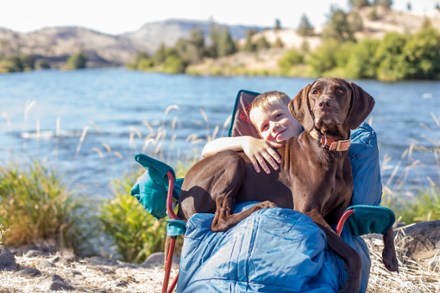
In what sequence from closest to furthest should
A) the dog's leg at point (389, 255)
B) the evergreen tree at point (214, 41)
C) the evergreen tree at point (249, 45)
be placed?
the dog's leg at point (389, 255), the evergreen tree at point (249, 45), the evergreen tree at point (214, 41)

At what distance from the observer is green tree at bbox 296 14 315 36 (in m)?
79.4

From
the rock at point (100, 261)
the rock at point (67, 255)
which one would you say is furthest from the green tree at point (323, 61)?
the rock at point (100, 261)

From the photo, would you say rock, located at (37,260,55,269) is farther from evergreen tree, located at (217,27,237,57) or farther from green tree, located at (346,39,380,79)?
evergreen tree, located at (217,27,237,57)

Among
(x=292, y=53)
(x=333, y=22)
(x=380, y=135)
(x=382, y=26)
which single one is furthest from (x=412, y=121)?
(x=382, y=26)

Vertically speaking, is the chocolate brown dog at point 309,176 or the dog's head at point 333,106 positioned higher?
the dog's head at point 333,106

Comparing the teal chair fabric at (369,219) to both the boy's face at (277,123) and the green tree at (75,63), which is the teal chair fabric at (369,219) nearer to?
the boy's face at (277,123)

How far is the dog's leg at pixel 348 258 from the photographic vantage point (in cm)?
287

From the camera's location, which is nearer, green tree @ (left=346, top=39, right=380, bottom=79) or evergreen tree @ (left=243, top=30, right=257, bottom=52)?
green tree @ (left=346, top=39, right=380, bottom=79)

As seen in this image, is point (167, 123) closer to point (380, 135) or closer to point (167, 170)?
point (380, 135)

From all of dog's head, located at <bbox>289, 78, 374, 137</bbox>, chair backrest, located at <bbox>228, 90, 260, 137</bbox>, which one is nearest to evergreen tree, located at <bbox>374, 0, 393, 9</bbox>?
chair backrest, located at <bbox>228, 90, 260, 137</bbox>

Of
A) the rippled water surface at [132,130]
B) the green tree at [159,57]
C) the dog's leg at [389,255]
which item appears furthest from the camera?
the green tree at [159,57]

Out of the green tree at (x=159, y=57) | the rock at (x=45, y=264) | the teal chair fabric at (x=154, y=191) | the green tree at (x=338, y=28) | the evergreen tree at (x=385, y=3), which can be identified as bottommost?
the green tree at (x=159, y=57)

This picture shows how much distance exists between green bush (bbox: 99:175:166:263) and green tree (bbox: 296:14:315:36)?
76.0 m

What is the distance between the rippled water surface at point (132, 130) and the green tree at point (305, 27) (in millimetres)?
53467
